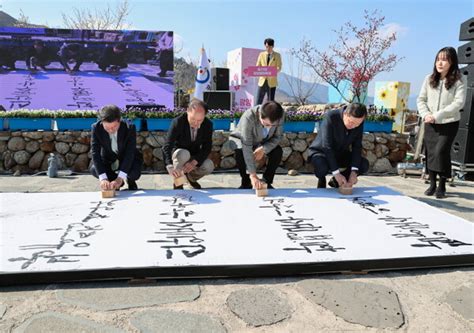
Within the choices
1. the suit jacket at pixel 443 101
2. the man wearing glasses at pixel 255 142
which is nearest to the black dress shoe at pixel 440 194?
the suit jacket at pixel 443 101

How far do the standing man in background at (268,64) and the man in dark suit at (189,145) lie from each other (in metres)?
3.64

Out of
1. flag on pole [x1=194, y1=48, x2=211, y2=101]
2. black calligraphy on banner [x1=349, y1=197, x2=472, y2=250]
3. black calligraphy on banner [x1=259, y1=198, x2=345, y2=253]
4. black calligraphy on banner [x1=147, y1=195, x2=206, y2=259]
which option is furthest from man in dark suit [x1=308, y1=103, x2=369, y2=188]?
flag on pole [x1=194, y1=48, x2=211, y2=101]

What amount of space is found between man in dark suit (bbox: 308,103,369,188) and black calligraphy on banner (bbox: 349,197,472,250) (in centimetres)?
53

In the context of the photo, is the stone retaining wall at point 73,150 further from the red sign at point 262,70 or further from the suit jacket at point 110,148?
the suit jacket at point 110,148

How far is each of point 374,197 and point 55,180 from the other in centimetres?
361

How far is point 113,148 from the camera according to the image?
3303mm

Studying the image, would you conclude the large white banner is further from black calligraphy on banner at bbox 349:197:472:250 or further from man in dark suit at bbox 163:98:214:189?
man in dark suit at bbox 163:98:214:189

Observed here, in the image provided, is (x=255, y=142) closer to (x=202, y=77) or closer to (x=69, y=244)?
(x=69, y=244)

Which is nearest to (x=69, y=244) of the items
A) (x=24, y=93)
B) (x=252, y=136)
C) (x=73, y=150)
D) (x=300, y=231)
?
(x=300, y=231)

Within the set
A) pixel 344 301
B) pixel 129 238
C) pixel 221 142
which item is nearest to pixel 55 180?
pixel 221 142

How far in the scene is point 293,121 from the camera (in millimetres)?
5578

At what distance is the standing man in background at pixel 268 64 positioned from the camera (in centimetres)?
679

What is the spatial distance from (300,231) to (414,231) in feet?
2.28

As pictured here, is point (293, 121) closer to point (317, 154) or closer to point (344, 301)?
point (317, 154)
